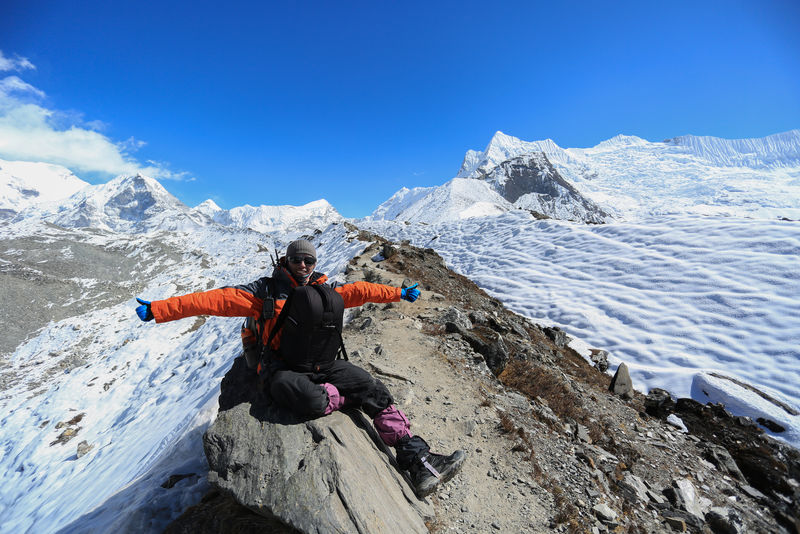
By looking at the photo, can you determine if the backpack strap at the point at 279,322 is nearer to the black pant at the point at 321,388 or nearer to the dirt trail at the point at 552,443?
the black pant at the point at 321,388

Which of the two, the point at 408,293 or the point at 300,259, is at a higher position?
the point at 300,259

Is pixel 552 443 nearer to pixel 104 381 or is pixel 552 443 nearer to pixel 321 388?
pixel 321 388

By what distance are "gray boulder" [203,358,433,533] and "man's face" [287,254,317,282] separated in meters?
1.67

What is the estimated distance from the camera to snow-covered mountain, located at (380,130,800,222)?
103750 millimetres

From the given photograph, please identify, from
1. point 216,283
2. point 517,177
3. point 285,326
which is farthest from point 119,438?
point 517,177

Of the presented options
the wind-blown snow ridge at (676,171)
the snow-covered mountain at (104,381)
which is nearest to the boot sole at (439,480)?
the snow-covered mountain at (104,381)

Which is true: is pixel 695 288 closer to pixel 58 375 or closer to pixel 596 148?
pixel 58 375

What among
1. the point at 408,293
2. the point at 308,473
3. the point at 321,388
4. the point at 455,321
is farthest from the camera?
the point at 455,321

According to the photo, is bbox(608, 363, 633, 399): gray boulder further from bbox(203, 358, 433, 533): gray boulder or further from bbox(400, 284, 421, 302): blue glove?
bbox(203, 358, 433, 533): gray boulder

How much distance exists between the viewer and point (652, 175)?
13775cm

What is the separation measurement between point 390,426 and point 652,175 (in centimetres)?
17764

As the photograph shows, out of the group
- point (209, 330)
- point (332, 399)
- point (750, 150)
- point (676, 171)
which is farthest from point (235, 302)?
point (750, 150)

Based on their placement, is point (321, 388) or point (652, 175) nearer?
point (321, 388)

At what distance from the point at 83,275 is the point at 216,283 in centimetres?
2014
